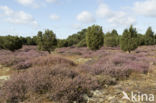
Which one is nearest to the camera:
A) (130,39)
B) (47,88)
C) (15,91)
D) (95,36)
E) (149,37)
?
(15,91)

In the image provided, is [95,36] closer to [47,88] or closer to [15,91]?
[47,88]

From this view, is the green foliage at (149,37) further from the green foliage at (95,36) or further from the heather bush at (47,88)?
the heather bush at (47,88)

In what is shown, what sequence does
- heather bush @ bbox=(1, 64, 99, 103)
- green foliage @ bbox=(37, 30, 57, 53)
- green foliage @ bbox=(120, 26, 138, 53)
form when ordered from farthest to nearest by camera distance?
green foliage @ bbox=(120, 26, 138, 53), green foliage @ bbox=(37, 30, 57, 53), heather bush @ bbox=(1, 64, 99, 103)

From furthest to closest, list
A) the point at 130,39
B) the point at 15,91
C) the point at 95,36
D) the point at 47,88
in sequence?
the point at 95,36 → the point at 130,39 → the point at 47,88 → the point at 15,91

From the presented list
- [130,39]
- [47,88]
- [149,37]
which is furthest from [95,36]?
[149,37]

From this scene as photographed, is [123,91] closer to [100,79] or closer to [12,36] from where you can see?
[100,79]

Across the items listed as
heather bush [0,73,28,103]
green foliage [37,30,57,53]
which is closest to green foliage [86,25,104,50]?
green foliage [37,30,57,53]

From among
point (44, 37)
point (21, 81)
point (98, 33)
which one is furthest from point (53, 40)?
point (21, 81)

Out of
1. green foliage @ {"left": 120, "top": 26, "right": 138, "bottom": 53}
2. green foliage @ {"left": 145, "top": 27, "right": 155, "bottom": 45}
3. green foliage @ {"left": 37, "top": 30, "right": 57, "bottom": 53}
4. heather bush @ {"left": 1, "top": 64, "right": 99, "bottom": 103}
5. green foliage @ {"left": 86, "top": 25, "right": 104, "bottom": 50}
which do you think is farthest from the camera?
green foliage @ {"left": 145, "top": 27, "right": 155, "bottom": 45}

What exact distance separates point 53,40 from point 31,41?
3363 centimetres

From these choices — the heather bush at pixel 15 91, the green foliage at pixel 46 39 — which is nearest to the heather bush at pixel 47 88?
the heather bush at pixel 15 91

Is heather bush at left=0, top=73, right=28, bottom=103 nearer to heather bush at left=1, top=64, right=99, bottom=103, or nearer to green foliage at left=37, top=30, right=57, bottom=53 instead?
heather bush at left=1, top=64, right=99, bottom=103

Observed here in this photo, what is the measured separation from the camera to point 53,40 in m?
16.4

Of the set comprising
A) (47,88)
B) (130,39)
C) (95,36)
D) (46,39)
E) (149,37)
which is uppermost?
(149,37)
